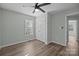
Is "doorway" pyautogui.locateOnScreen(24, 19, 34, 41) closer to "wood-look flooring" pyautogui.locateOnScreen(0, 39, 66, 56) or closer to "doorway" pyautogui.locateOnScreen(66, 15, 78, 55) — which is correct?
"wood-look flooring" pyautogui.locateOnScreen(0, 39, 66, 56)

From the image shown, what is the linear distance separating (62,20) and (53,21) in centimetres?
63

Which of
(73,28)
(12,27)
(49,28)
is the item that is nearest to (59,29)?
(49,28)

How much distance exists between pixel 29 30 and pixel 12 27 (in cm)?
145

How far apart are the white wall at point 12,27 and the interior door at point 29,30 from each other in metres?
0.35

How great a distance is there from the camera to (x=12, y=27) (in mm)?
3561

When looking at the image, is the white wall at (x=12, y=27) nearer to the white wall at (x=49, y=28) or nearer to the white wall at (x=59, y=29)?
the white wall at (x=49, y=28)

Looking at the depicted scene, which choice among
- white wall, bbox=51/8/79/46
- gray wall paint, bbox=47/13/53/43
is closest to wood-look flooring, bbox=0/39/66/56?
white wall, bbox=51/8/79/46

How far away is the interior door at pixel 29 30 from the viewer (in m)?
4.53

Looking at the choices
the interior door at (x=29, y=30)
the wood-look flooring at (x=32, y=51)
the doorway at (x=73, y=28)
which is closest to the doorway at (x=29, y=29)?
the interior door at (x=29, y=30)

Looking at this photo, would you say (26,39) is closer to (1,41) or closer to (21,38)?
(21,38)

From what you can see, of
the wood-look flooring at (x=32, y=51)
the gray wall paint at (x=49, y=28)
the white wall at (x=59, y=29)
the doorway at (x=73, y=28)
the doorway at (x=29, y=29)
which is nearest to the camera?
the wood-look flooring at (x=32, y=51)

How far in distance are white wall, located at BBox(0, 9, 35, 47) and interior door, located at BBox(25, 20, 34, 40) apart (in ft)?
1.15

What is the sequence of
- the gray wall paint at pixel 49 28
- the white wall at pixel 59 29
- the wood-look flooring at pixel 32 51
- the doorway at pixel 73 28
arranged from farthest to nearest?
the gray wall paint at pixel 49 28 → the white wall at pixel 59 29 → the doorway at pixel 73 28 → the wood-look flooring at pixel 32 51

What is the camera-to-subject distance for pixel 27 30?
4578mm
